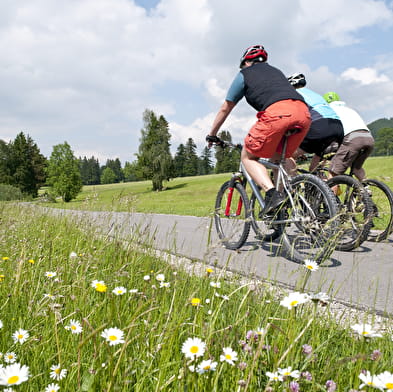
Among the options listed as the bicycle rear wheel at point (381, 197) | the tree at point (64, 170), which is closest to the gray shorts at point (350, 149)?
the bicycle rear wheel at point (381, 197)

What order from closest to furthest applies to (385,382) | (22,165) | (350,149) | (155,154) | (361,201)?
(385,382) → (361,201) → (350,149) → (155,154) → (22,165)

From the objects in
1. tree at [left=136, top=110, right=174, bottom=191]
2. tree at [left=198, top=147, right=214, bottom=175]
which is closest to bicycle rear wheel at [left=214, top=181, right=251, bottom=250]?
tree at [left=136, top=110, right=174, bottom=191]

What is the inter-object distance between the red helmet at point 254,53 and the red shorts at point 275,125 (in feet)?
2.72

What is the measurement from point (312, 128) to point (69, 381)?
4334 mm

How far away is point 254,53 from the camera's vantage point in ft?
12.4

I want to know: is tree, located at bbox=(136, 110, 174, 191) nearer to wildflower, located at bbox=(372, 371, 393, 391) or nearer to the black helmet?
the black helmet

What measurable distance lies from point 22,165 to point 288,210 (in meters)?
68.7

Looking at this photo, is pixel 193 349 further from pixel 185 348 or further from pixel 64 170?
pixel 64 170

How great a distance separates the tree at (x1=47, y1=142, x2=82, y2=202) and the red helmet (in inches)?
1819

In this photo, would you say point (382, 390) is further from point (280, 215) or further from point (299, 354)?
point (280, 215)

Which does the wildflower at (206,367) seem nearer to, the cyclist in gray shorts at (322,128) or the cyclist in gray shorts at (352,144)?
the cyclist in gray shorts at (322,128)

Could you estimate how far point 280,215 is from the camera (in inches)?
139

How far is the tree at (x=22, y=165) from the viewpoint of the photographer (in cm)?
6003

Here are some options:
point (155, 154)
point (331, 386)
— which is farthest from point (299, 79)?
point (155, 154)
